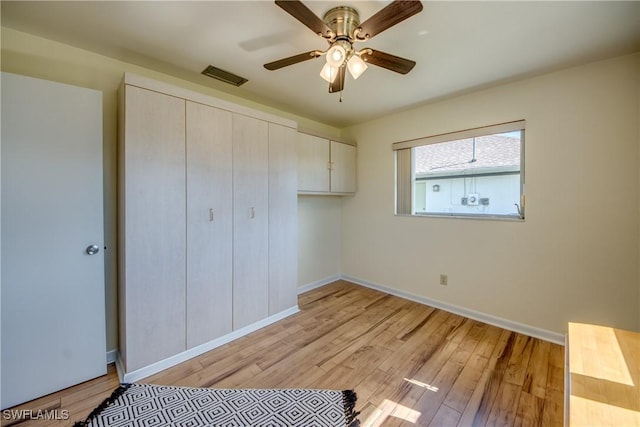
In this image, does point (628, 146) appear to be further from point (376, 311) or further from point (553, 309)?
point (376, 311)

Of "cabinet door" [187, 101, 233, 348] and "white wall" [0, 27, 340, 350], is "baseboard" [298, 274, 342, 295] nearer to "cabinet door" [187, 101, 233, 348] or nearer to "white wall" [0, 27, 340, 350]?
"cabinet door" [187, 101, 233, 348]

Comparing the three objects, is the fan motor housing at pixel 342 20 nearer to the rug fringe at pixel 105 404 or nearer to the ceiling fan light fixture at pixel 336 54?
the ceiling fan light fixture at pixel 336 54

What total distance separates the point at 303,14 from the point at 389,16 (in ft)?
1.44

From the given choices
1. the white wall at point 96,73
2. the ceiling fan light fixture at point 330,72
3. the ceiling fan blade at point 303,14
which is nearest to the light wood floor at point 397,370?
the white wall at point 96,73

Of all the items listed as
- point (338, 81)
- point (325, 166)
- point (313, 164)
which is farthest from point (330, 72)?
point (325, 166)

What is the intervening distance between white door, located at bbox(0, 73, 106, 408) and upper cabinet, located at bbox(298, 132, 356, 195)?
195 cm

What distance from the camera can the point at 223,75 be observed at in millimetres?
2389

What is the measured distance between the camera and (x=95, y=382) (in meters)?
1.84

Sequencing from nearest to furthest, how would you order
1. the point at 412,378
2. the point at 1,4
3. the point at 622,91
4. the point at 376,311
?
the point at 1,4 < the point at 412,378 < the point at 622,91 < the point at 376,311

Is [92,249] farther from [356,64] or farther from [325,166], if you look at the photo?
[325,166]

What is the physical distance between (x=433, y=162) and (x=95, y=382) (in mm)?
3827

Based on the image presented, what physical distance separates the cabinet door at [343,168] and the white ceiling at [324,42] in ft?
3.83

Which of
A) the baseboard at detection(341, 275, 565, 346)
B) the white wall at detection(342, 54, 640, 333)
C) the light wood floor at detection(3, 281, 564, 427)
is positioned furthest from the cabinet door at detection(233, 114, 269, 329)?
the white wall at detection(342, 54, 640, 333)

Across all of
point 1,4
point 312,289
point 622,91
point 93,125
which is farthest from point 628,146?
point 1,4
